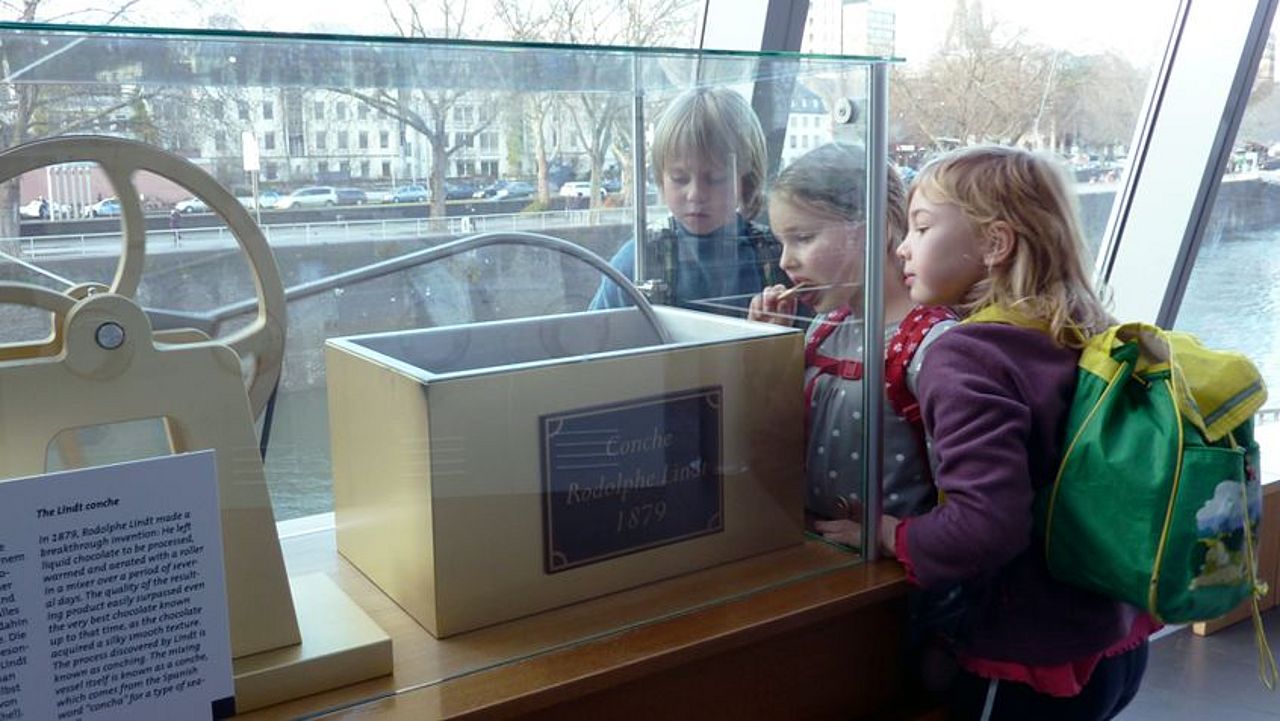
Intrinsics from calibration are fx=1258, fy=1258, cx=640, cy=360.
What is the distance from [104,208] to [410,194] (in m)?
0.25

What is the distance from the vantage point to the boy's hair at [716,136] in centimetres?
129

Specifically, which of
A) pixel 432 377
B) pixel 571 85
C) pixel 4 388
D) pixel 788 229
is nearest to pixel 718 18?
pixel 788 229

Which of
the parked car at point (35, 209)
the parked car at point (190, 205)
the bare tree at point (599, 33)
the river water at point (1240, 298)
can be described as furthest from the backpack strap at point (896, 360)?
the river water at point (1240, 298)

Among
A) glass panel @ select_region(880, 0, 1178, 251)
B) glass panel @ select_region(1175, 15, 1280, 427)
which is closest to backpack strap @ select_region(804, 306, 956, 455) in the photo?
glass panel @ select_region(880, 0, 1178, 251)

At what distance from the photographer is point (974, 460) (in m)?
1.21

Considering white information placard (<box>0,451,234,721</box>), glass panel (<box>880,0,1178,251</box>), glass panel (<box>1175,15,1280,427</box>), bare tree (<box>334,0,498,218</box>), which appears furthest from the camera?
glass panel (<box>1175,15,1280,427</box>)

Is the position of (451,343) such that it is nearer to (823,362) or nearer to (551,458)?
(551,458)

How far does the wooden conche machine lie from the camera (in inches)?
34.1

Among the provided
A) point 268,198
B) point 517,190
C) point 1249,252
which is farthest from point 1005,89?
point 268,198

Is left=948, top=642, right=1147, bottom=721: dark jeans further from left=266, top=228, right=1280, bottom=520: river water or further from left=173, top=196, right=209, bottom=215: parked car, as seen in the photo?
left=266, top=228, right=1280, bottom=520: river water

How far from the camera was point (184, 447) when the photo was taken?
0.91 m

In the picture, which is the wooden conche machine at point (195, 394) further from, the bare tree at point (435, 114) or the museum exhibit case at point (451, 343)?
the bare tree at point (435, 114)

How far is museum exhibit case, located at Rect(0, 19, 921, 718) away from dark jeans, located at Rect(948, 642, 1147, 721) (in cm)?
9

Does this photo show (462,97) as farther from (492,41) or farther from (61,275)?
(61,275)
